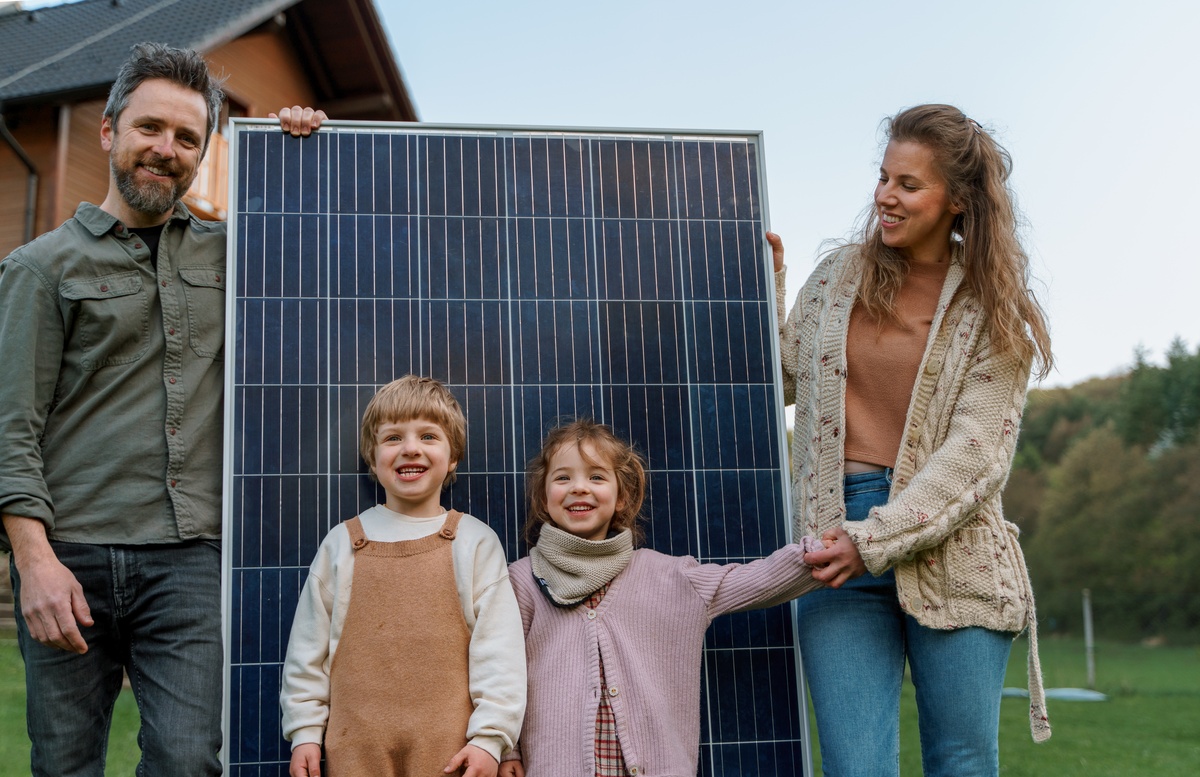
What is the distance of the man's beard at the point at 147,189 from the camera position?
3967 millimetres

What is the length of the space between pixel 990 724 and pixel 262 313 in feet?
10.2

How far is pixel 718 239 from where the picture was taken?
4.75m

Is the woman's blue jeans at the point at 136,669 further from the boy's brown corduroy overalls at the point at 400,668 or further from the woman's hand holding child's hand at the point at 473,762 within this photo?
the woman's hand holding child's hand at the point at 473,762

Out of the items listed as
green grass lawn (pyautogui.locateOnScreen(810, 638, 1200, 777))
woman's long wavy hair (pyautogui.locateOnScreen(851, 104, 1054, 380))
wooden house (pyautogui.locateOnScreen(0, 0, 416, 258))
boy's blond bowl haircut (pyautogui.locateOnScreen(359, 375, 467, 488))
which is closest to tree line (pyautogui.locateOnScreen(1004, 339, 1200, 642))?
green grass lawn (pyautogui.locateOnScreen(810, 638, 1200, 777))

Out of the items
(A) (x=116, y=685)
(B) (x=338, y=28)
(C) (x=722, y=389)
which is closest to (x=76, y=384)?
(A) (x=116, y=685)

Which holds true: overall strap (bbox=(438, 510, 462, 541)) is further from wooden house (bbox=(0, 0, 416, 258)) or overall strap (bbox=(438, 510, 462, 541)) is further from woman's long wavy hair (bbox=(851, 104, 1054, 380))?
wooden house (bbox=(0, 0, 416, 258))

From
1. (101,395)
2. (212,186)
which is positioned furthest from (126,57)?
(101,395)

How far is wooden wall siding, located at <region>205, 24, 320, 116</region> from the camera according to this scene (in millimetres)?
15602

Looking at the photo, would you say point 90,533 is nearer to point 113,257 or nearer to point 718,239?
point 113,257

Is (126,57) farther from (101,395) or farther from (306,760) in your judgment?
(306,760)

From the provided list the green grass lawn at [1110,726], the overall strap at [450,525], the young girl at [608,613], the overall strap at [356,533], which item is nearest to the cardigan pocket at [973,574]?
the young girl at [608,613]

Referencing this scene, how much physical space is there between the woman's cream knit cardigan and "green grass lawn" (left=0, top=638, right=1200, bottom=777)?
8789 millimetres

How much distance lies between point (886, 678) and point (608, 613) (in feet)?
3.34

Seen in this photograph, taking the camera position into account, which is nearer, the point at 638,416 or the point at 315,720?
the point at 315,720
